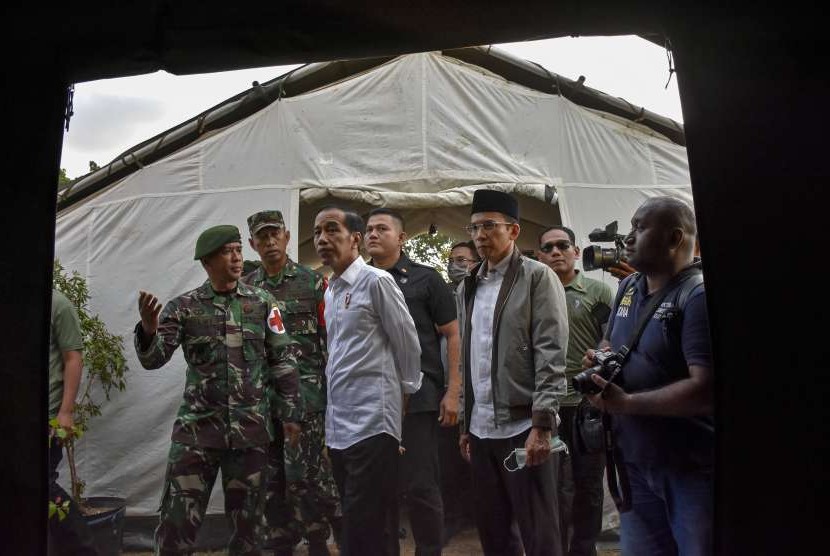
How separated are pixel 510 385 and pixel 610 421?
879 millimetres

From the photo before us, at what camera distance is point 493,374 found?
3.73 m

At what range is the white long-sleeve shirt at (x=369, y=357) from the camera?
3811 mm

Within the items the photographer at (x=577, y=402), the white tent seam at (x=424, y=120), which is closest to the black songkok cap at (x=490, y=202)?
the photographer at (x=577, y=402)

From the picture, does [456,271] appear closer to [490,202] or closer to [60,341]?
[490,202]

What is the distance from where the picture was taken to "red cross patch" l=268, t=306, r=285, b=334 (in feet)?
14.1

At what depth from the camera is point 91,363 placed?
240 inches

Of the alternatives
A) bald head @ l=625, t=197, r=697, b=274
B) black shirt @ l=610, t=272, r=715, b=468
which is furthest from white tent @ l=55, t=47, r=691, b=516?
black shirt @ l=610, t=272, r=715, b=468

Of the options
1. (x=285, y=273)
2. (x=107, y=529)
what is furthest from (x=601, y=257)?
(x=107, y=529)

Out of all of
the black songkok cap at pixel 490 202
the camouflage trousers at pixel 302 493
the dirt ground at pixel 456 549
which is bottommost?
the dirt ground at pixel 456 549

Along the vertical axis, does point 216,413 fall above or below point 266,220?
below

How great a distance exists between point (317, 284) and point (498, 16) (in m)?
3.78

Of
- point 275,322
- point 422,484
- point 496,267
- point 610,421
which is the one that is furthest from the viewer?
point 422,484

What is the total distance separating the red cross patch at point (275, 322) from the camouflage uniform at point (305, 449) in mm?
494

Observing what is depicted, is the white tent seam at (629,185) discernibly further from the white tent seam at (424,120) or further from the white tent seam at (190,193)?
the white tent seam at (190,193)
